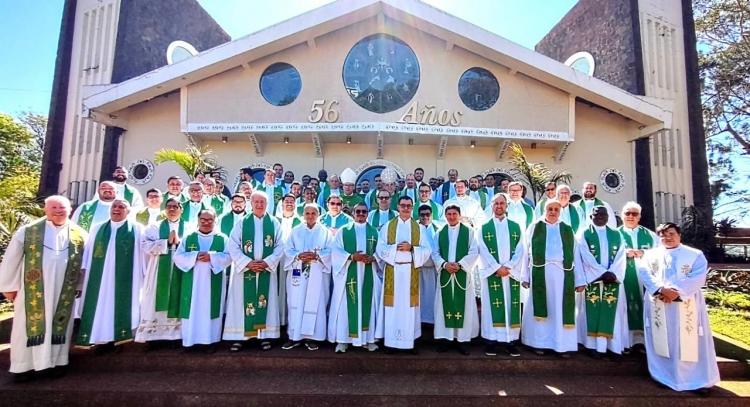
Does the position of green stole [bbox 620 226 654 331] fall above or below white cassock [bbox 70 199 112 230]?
below

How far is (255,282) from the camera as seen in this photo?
17.0ft

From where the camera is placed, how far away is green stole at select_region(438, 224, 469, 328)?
5.16 m

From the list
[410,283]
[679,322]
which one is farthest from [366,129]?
[679,322]

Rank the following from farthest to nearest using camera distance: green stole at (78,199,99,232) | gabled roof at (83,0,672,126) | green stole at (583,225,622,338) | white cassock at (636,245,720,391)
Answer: gabled roof at (83,0,672,126) → green stole at (78,199,99,232) → green stole at (583,225,622,338) → white cassock at (636,245,720,391)

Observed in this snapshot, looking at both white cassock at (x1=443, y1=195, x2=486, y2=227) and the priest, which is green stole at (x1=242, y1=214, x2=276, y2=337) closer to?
the priest

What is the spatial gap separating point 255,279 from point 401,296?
1887mm

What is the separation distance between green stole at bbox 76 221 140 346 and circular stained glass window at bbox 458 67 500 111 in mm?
9026

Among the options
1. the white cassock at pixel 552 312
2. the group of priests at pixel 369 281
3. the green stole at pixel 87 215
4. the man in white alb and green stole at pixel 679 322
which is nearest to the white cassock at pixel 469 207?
the group of priests at pixel 369 281

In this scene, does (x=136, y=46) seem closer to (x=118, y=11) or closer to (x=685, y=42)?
(x=118, y=11)

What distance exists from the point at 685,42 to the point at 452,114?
8.99m

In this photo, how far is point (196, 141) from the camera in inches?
446

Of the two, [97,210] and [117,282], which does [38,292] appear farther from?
[97,210]

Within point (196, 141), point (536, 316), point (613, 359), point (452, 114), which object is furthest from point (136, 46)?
point (613, 359)

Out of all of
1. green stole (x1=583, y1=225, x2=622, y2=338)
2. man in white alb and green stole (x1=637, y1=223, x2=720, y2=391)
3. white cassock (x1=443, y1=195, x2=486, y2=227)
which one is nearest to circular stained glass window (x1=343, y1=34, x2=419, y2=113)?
white cassock (x1=443, y1=195, x2=486, y2=227)
